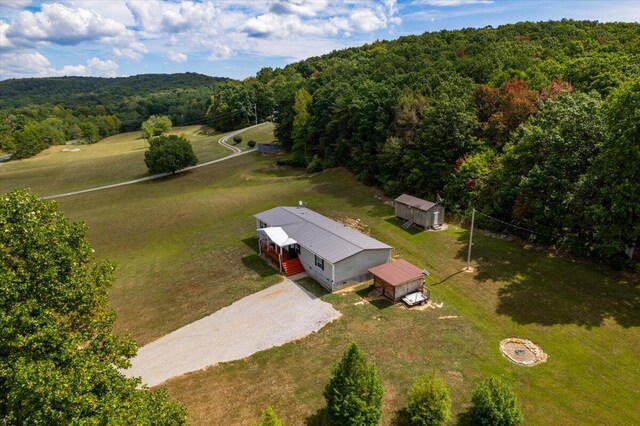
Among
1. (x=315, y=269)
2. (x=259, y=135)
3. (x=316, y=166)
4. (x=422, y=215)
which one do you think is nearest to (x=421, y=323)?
(x=315, y=269)

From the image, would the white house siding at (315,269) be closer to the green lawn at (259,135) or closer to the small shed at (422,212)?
the small shed at (422,212)

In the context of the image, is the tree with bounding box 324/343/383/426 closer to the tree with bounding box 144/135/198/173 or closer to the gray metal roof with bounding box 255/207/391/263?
the gray metal roof with bounding box 255/207/391/263

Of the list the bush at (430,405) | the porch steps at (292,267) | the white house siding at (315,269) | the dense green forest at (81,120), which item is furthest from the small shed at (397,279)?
the dense green forest at (81,120)

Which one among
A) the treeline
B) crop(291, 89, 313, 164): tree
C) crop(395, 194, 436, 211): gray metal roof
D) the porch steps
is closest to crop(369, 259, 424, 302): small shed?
the porch steps

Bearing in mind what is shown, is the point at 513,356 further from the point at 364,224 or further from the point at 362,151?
the point at 362,151

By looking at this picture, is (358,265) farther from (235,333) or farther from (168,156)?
(168,156)
